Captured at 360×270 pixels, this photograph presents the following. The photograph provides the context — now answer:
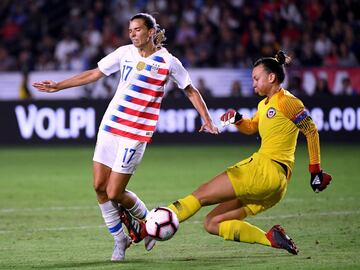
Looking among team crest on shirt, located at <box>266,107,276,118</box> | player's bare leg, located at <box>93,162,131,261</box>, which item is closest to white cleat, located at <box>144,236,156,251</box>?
player's bare leg, located at <box>93,162,131,261</box>

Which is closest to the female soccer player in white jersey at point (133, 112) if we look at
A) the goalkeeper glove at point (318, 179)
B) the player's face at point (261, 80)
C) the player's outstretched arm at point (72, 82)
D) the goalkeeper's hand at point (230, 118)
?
the goalkeeper's hand at point (230, 118)

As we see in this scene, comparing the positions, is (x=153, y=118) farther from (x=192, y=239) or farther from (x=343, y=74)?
(x=343, y=74)

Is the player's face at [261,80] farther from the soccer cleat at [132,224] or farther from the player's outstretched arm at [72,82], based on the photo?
the soccer cleat at [132,224]

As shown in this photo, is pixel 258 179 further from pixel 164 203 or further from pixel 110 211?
pixel 164 203

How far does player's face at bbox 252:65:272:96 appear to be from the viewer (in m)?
8.02

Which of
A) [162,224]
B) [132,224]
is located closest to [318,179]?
[162,224]

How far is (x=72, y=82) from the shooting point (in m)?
8.51

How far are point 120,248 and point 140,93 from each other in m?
1.43

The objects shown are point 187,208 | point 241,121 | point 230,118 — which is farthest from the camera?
point 241,121

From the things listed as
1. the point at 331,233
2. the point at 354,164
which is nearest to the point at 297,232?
the point at 331,233

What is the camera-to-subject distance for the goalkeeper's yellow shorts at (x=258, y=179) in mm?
7719

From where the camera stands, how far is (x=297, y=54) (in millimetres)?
22906

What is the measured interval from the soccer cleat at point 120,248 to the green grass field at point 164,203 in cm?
11

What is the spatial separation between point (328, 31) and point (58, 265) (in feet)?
55.0
